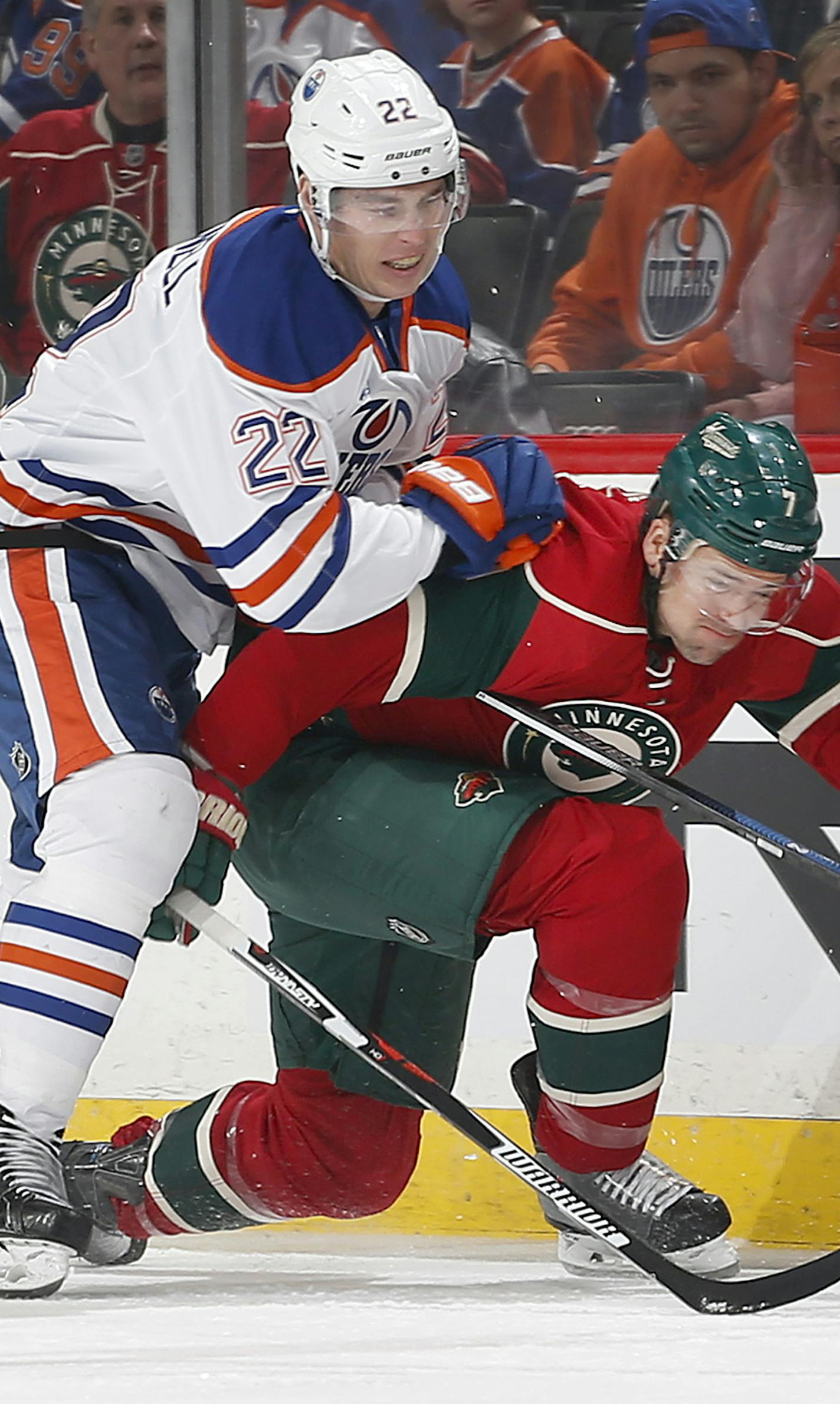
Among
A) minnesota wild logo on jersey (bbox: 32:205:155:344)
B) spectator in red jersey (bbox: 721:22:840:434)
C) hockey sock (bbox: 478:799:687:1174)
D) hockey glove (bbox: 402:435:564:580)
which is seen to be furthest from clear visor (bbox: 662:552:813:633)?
minnesota wild logo on jersey (bbox: 32:205:155:344)

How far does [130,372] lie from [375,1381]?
39.8 inches

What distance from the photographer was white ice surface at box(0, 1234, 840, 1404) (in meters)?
1.27

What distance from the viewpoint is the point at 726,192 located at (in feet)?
8.42

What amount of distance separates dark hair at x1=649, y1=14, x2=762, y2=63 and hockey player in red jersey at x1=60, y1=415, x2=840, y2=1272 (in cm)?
91

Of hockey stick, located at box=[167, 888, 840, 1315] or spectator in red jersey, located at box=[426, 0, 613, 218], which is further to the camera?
spectator in red jersey, located at box=[426, 0, 613, 218]

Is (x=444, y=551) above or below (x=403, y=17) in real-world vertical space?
below

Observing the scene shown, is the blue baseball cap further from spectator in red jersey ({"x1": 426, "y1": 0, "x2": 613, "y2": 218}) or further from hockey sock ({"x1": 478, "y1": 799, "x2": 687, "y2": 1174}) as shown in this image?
hockey sock ({"x1": 478, "y1": 799, "x2": 687, "y2": 1174})

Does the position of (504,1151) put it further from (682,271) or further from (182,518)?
(682,271)

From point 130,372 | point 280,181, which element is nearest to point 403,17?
point 280,181

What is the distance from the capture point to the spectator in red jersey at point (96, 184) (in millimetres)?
2643

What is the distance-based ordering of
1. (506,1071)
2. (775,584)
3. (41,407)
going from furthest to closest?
1. (506,1071)
2. (41,407)
3. (775,584)

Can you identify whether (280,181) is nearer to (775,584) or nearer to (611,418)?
(611,418)

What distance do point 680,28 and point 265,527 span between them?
48.6 inches

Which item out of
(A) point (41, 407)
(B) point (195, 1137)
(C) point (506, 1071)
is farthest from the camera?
(C) point (506, 1071)
